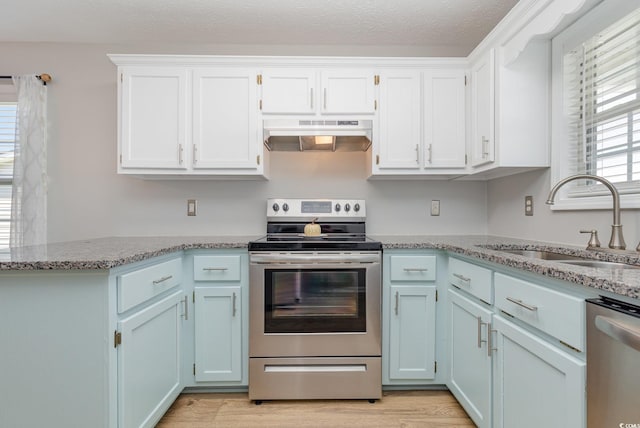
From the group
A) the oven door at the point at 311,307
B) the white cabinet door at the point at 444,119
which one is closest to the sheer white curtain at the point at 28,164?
the oven door at the point at 311,307

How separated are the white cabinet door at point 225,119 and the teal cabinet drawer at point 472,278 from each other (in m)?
1.42

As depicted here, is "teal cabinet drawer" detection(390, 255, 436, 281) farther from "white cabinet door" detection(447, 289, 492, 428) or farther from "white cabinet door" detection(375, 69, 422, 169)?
"white cabinet door" detection(375, 69, 422, 169)

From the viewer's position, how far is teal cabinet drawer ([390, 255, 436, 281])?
1.94 metres

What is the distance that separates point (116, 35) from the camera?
2.46 meters

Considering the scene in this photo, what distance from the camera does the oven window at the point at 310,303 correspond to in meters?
1.90

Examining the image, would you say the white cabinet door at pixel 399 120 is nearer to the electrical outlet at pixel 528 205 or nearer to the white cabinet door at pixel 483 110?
the white cabinet door at pixel 483 110

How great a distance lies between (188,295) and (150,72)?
150 cm

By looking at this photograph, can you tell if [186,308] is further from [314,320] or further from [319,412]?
[319,412]

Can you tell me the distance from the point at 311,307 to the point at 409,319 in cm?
60

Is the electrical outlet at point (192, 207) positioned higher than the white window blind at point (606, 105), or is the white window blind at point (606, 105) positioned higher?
Result: the white window blind at point (606, 105)

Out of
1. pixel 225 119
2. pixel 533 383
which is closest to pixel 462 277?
pixel 533 383

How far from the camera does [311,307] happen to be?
1906mm

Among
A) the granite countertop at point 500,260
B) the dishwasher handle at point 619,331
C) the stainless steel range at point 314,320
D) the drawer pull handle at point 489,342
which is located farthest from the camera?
the stainless steel range at point 314,320

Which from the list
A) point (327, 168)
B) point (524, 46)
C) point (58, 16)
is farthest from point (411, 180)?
point (58, 16)
